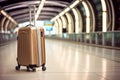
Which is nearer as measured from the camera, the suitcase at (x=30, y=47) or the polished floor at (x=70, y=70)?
the polished floor at (x=70, y=70)

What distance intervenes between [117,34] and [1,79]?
14.2m

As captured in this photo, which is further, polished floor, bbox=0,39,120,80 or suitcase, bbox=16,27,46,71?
suitcase, bbox=16,27,46,71

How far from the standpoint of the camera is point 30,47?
7578 millimetres

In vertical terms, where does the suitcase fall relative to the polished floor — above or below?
above

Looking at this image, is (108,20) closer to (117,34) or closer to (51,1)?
(117,34)

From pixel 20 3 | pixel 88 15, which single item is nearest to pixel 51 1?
pixel 20 3

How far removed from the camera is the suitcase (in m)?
7.58

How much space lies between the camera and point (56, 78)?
21.5ft

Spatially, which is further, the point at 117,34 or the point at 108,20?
the point at 108,20

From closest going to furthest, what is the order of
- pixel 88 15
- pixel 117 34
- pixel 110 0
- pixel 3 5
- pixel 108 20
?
pixel 117 34 → pixel 110 0 → pixel 108 20 → pixel 88 15 → pixel 3 5

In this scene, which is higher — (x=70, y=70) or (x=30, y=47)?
(x=30, y=47)

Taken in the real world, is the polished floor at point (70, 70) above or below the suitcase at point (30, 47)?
below

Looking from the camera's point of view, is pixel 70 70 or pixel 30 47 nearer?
pixel 30 47

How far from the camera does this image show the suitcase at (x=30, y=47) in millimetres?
7577
